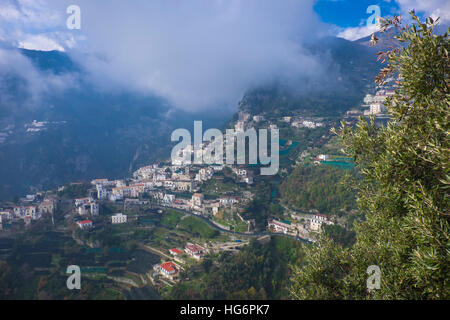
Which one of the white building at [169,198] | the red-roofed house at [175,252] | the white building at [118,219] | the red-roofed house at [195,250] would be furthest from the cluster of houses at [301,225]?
the white building at [118,219]

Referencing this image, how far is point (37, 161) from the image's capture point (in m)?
78.1

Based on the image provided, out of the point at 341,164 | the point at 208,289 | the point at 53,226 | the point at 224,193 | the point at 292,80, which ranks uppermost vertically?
the point at 292,80

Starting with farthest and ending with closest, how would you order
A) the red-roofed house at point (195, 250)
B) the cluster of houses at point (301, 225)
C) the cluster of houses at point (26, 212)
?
1. the cluster of houses at point (26, 212)
2. the cluster of houses at point (301, 225)
3. the red-roofed house at point (195, 250)

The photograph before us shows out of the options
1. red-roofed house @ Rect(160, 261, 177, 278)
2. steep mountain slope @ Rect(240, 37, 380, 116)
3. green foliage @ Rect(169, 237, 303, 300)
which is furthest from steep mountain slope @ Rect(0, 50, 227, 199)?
green foliage @ Rect(169, 237, 303, 300)

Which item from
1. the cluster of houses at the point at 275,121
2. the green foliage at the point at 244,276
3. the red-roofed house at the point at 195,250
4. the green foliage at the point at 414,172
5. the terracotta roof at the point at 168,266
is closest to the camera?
the green foliage at the point at 414,172

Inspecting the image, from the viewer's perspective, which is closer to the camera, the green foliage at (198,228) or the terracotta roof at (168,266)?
the terracotta roof at (168,266)

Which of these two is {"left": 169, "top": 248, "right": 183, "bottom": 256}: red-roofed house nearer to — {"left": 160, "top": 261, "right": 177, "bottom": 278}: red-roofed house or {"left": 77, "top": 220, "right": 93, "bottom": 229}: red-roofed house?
{"left": 160, "top": 261, "right": 177, "bottom": 278}: red-roofed house

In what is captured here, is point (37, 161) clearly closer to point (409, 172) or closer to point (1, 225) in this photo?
point (1, 225)

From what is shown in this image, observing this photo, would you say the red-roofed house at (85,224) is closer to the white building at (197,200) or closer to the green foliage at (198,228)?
the green foliage at (198,228)

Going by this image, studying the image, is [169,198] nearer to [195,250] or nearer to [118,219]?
[118,219]

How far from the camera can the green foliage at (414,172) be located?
3664mm

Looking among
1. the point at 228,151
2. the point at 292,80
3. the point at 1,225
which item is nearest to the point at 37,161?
the point at 1,225

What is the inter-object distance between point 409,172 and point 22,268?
34.8 meters

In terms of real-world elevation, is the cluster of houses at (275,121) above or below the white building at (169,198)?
above
